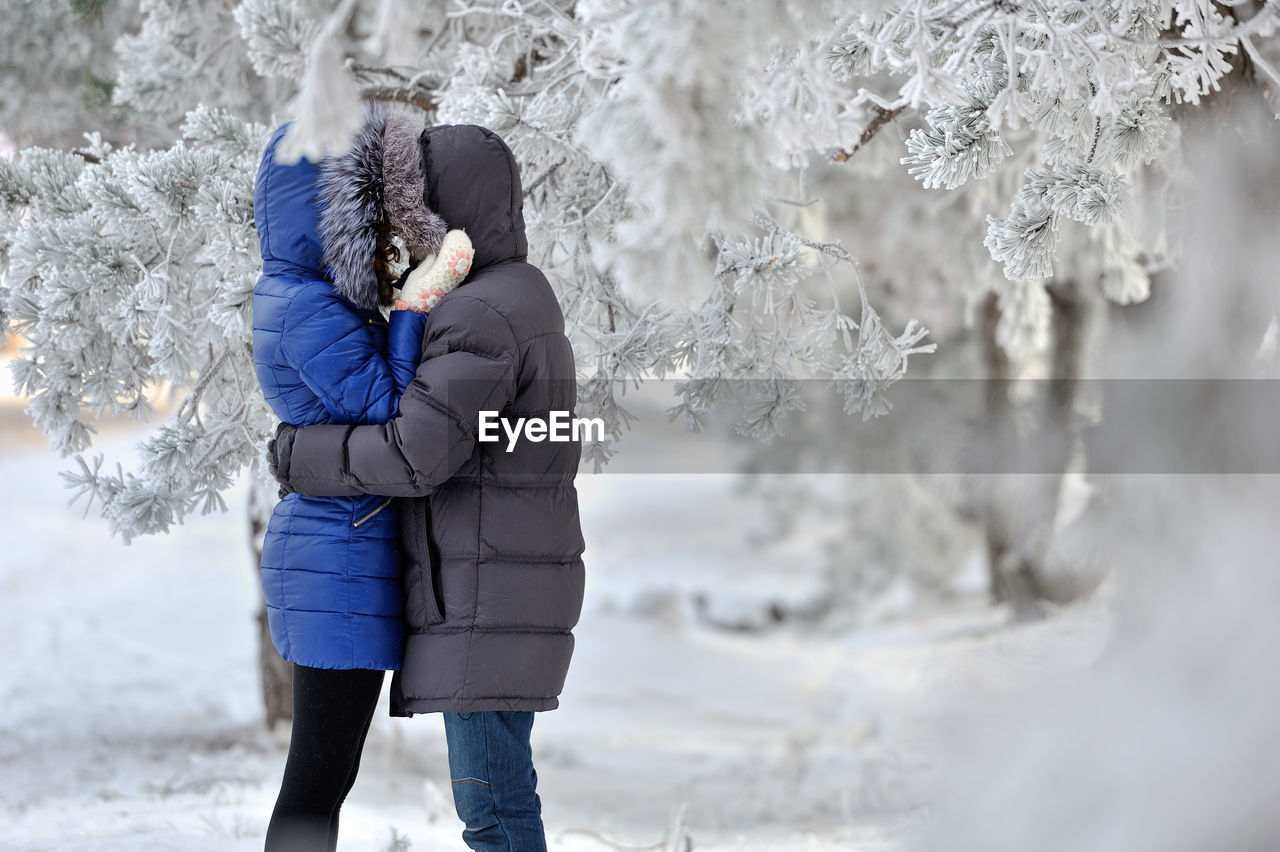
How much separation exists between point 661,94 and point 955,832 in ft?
8.53

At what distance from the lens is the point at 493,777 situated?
1854 millimetres

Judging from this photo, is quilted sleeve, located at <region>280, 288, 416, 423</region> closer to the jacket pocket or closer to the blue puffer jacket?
the blue puffer jacket

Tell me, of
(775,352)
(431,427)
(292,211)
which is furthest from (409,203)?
(775,352)

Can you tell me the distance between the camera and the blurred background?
1.81 meters

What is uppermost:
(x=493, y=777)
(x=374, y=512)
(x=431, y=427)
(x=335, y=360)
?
(x=335, y=360)

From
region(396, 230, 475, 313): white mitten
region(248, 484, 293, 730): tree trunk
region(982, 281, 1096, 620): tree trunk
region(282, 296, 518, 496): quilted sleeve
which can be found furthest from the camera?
region(982, 281, 1096, 620): tree trunk

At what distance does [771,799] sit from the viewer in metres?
4.09

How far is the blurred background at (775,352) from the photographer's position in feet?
5.93

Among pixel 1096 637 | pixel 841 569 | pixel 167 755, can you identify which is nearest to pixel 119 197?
pixel 167 755

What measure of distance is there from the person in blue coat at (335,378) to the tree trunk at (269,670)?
7.67 feet

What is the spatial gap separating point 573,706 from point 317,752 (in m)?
3.89

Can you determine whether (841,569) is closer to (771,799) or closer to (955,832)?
A: (771,799)

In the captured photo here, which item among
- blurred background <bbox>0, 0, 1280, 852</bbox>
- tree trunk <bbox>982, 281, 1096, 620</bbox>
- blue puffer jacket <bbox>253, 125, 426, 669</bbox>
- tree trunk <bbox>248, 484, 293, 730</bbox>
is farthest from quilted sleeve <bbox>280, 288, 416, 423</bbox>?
tree trunk <bbox>982, 281, 1096, 620</bbox>

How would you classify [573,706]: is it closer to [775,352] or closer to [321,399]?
[775,352]
